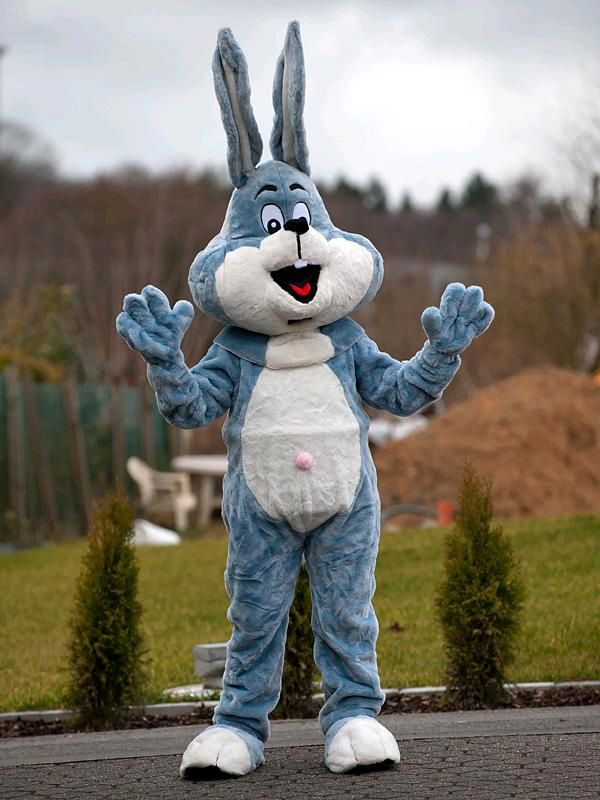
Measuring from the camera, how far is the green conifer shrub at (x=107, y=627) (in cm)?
710

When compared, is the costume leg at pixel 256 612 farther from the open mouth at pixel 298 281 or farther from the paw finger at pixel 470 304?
the paw finger at pixel 470 304

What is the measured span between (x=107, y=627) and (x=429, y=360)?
7.77 ft

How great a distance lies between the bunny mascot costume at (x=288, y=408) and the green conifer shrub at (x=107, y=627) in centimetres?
147

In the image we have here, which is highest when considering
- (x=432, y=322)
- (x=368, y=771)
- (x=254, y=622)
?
(x=432, y=322)

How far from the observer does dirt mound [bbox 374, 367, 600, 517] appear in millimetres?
17047

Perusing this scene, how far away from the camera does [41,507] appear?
56.7 ft

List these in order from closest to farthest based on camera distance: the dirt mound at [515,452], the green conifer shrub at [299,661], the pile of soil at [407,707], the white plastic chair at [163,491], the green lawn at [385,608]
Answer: the green conifer shrub at [299,661]
the pile of soil at [407,707]
the green lawn at [385,608]
the dirt mound at [515,452]
the white plastic chair at [163,491]

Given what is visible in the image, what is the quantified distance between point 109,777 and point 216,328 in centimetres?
2370

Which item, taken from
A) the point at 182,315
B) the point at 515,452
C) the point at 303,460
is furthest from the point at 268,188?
the point at 515,452

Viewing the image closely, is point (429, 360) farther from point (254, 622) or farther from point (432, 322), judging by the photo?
point (254, 622)

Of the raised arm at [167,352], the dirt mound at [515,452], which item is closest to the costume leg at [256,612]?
the raised arm at [167,352]

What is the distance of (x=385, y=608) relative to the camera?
33.5ft

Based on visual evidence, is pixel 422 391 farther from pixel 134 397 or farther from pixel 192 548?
pixel 134 397

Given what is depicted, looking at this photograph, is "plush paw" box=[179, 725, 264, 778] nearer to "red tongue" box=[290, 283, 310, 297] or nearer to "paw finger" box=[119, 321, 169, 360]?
"paw finger" box=[119, 321, 169, 360]
